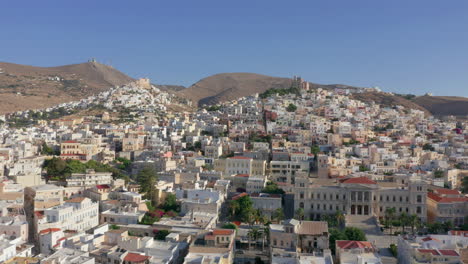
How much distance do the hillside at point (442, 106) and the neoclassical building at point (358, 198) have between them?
12007 centimetres

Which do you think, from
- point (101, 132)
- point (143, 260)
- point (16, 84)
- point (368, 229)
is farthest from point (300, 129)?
point (16, 84)

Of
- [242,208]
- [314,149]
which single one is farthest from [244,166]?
[314,149]

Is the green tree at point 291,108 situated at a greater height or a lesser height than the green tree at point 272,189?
greater

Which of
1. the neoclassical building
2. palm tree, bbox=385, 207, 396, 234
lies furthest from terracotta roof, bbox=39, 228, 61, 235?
palm tree, bbox=385, 207, 396, 234

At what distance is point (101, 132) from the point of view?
7712cm

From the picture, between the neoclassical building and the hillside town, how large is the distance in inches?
3.7

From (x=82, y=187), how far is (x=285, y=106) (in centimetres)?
5877

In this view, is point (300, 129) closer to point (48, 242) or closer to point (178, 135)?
point (178, 135)

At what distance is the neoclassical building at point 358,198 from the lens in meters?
42.8

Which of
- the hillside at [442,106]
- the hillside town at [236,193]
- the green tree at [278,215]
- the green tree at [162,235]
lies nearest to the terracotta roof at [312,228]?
the hillside town at [236,193]

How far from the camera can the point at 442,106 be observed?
159250mm

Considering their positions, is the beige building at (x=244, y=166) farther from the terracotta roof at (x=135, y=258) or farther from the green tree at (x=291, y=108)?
the green tree at (x=291, y=108)

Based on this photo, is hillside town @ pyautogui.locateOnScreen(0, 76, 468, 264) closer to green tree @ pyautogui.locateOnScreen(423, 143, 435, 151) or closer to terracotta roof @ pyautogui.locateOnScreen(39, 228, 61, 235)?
terracotta roof @ pyautogui.locateOnScreen(39, 228, 61, 235)

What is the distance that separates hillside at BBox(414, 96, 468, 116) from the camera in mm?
153500
